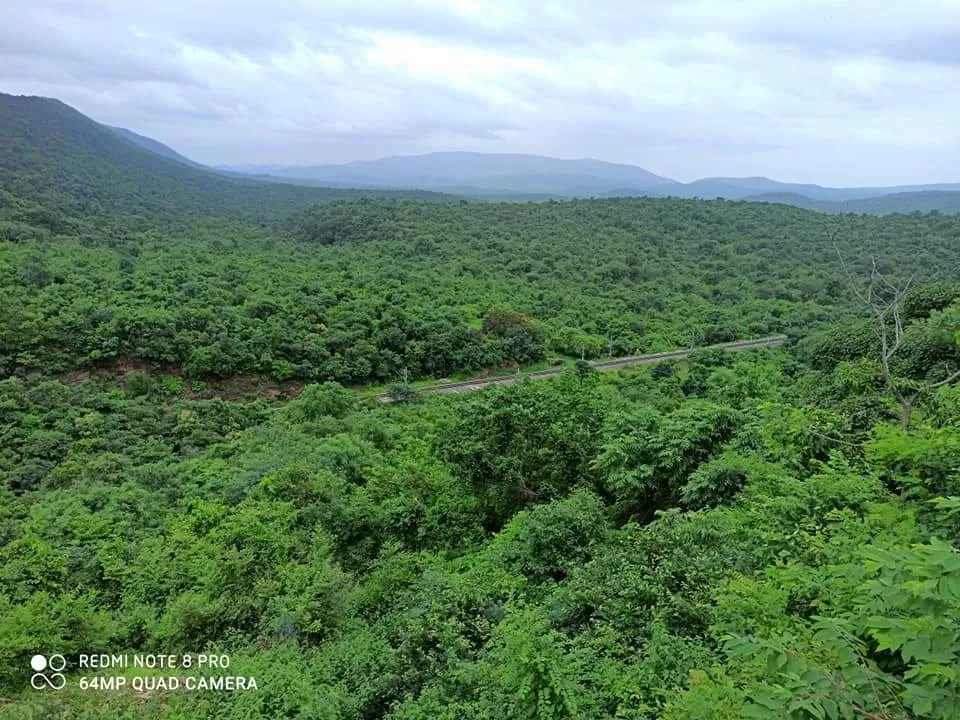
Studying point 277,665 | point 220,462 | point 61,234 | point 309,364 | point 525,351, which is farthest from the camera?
point 61,234

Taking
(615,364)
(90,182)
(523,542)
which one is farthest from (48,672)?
(90,182)

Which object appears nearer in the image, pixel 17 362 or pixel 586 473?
pixel 586 473

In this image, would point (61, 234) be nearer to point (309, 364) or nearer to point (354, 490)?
point (309, 364)

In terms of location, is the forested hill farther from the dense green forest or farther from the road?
the dense green forest

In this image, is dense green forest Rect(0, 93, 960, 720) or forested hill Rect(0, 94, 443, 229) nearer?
dense green forest Rect(0, 93, 960, 720)

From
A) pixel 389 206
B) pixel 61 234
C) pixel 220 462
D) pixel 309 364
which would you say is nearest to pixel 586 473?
pixel 220 462

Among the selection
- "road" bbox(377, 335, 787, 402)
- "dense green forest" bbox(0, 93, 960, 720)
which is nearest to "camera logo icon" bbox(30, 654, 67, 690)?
"dense green forest" bbox(0, 93, 960, 720)
